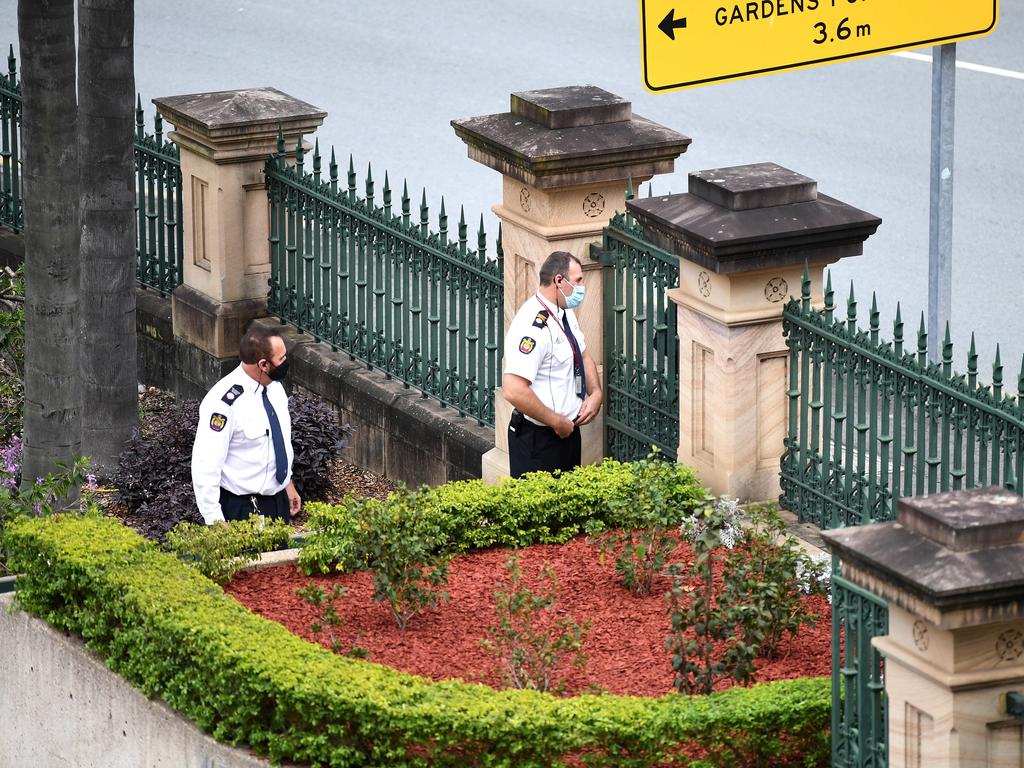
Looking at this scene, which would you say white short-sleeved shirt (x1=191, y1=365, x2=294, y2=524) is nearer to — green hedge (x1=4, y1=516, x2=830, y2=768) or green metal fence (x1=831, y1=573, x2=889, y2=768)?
green hedge (x1=4, y1=516, x2=830, y2=768)

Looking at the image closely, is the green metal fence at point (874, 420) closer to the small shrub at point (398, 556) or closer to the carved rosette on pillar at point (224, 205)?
the small shrub at point (398, 556)

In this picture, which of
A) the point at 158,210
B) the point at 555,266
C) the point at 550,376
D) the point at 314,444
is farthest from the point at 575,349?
the point at 158,210

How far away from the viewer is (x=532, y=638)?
878cm

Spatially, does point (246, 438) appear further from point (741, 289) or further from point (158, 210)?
point (158, 210)

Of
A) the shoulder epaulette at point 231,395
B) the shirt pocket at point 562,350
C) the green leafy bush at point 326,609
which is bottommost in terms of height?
the green leafy bush at point 326,609

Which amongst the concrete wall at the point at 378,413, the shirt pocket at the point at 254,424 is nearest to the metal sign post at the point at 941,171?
the shirt pocket at the point at 254,424

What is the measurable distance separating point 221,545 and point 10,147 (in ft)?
24.9

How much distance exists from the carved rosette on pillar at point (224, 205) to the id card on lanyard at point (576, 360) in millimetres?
3648

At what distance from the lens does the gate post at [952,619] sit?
6.66 metres

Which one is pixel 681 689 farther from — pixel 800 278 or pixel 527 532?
pixel 800 278

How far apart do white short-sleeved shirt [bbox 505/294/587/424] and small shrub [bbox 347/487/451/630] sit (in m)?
1.43

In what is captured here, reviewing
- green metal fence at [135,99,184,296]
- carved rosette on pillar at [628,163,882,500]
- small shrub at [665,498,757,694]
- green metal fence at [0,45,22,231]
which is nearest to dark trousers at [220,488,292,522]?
carved rosette on pillar at [628,163,882,500]

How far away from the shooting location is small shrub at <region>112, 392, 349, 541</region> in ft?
40.1

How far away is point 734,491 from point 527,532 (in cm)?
103
